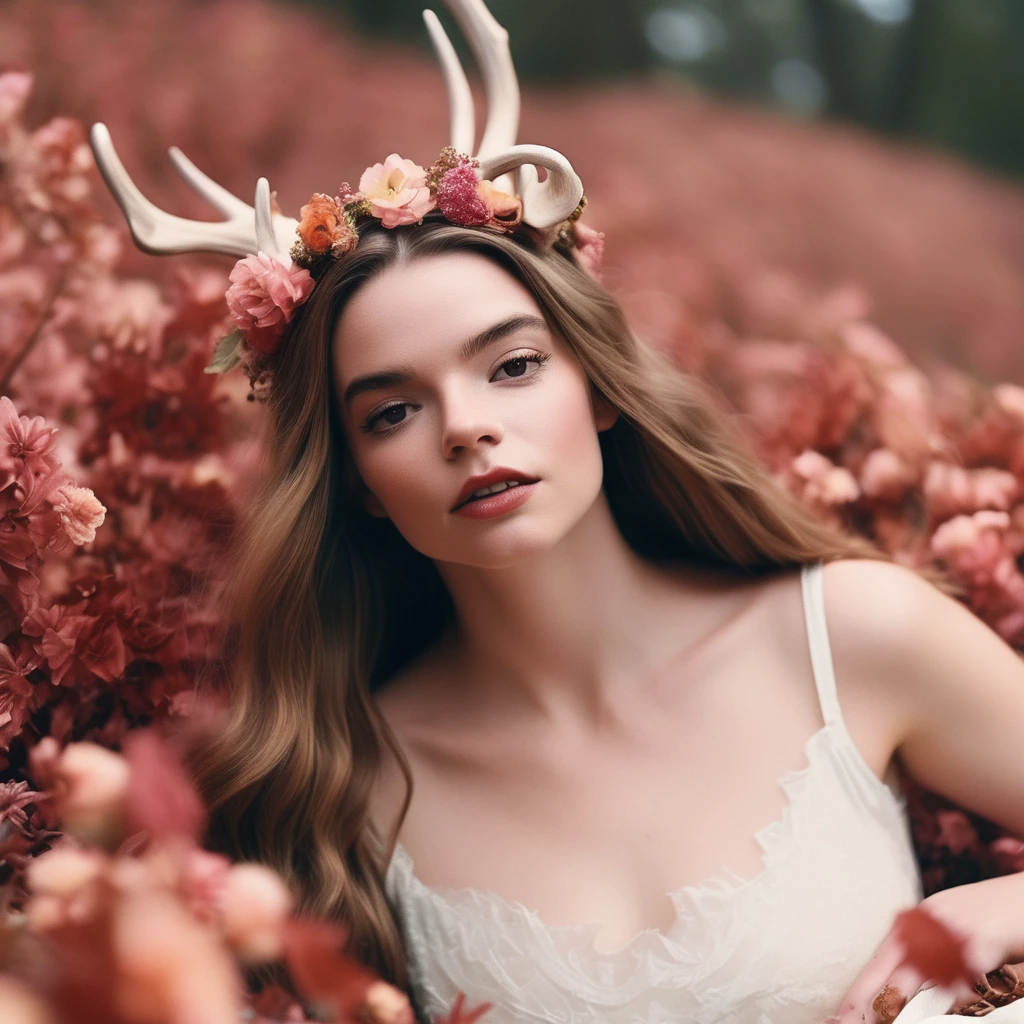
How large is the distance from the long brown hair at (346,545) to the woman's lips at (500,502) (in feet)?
0.83

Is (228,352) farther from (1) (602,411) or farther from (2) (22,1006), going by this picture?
(2) (22,1006)

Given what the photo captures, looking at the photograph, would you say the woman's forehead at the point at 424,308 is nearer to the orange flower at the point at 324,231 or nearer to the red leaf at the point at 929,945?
the orange flower at the point at 324,231

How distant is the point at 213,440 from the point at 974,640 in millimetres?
1249

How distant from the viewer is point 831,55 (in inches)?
149

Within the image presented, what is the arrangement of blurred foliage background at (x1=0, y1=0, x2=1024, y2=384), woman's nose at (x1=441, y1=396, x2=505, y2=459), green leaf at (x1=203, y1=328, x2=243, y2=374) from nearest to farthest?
woman's nose at (x1=441, y1=396, x2=505, y2=459), green leaf at (x1=203, y1=328, x2=243, y2=374), blurred foliage background at (x1=0, y1=0, x2=1024, y2=384)

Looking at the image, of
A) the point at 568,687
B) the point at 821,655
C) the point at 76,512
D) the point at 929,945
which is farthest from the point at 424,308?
the point at 929,945

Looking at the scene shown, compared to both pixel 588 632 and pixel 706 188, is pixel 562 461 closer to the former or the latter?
pixel 588 632

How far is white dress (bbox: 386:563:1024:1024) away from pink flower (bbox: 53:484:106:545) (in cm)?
75

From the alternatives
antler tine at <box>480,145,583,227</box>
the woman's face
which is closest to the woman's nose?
the woman's face

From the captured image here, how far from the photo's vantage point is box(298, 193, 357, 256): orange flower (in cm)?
152

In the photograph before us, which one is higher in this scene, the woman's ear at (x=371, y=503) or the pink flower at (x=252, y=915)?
the pink flower at (x=252, y=915)

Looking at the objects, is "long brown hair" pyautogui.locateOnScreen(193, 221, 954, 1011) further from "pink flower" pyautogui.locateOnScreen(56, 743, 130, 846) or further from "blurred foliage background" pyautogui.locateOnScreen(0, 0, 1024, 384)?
"blurred foliage background" pyautogui.locateOnScreen(0, 0, 1024, 384)

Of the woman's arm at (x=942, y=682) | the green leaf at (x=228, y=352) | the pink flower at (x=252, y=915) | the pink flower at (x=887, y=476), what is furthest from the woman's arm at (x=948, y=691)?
the pink flower at (x=252, y=915)

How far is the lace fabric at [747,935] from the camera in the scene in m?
1.43
